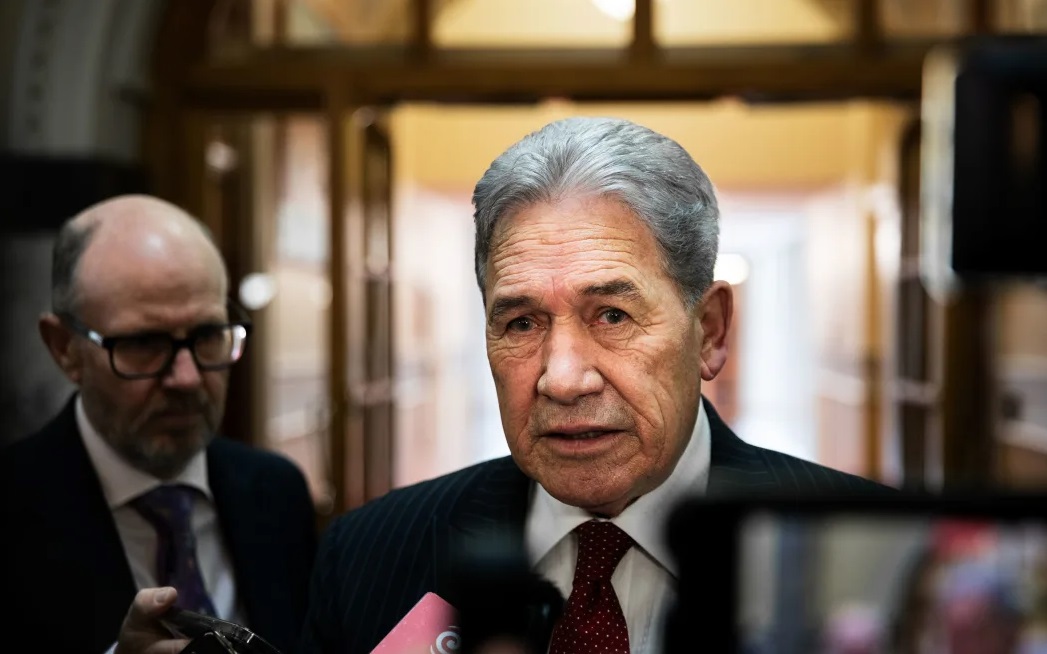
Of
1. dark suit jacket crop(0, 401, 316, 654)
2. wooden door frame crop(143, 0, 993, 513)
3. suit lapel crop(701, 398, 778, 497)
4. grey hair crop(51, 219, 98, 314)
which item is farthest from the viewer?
wooden door frame crop(143, 0, 993, 513)

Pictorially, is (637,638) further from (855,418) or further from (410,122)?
(410,122)

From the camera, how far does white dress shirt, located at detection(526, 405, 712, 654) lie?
123 cm

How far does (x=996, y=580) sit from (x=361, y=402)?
12.6 ft

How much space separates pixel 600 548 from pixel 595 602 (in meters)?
0.07

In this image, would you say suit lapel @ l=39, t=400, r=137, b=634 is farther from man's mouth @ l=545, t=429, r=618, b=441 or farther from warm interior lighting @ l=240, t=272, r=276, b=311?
warm interior lighting @ l=240, t=272, r=276, b=311

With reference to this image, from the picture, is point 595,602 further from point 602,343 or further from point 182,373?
point 182,373

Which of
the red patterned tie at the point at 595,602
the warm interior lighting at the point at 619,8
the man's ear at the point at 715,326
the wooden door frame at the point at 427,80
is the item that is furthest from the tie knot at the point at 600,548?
the warm interior lighting at the point at 619,8

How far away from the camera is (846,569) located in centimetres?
49

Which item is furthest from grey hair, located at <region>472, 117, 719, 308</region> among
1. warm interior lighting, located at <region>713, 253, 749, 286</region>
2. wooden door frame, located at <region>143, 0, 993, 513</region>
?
warm interior lighting, located at <region>713, 253, 749, 286</region>

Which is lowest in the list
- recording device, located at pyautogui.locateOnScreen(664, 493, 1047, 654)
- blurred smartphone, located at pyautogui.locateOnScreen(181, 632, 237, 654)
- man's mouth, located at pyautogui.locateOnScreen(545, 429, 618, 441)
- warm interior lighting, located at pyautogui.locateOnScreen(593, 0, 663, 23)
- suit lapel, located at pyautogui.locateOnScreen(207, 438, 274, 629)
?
suit lapel, located at pyautogui.locateOnScreen(207, 438, 274, 629)

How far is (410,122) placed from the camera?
376 inches

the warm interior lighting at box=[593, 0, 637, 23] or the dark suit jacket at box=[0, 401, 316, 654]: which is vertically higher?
the warm interior lighting at box=[593, 0, 637, 23]

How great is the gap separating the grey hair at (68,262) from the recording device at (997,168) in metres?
1.48

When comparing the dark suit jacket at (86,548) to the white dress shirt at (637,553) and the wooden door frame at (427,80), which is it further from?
the wooden door frame at (427,80)
